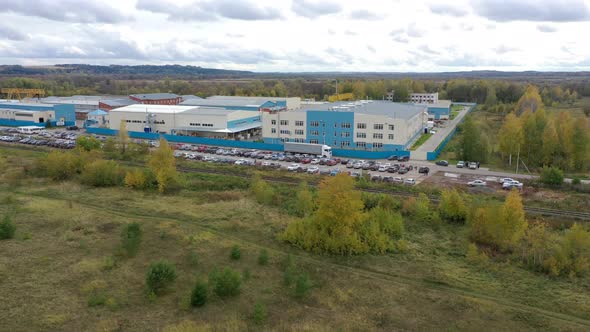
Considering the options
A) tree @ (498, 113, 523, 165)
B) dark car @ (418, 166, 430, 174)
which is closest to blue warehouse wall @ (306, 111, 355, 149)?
dark car @ (418, 166, 430, 174)

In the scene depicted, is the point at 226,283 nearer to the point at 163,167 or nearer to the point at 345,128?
the point at 163,167

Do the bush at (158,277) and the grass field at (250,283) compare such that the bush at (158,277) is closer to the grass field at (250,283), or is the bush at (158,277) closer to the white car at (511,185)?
the grass field at (250,283)

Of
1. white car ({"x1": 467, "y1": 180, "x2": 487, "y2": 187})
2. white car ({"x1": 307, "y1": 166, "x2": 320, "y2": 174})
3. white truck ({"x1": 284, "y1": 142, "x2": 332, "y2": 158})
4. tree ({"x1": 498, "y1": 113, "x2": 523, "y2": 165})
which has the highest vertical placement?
tree ({"x1": 498, "y1": 113, "x2": 523, "y2": 165})

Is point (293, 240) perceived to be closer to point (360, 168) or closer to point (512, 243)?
point (512, 243)

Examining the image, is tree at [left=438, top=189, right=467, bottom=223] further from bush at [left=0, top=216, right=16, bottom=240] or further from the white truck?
bush at [left=0, top=216, right=16, bottom=240]

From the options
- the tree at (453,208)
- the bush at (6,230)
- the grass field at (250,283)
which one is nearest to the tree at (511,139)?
the tree at (453,208)
